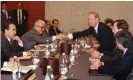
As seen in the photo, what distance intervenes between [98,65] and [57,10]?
620 cm

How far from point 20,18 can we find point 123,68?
246 inches

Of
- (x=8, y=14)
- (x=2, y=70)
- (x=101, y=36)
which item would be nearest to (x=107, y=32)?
(x=101, y=36)

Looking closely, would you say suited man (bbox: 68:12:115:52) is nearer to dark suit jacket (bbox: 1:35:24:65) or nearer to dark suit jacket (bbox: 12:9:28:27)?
dark suit jacket (bbox: 1:35:24:65)

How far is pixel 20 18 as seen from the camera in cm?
870

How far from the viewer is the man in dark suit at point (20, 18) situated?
8625 mm

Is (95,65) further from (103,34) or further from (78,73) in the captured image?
(103,34)

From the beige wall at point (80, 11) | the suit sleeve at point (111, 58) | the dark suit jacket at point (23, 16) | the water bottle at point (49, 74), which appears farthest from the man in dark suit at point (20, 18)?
the water bottle at point (49, 74)

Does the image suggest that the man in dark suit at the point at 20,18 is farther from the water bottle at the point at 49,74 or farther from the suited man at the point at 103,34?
the water bottle at the point at 49,74

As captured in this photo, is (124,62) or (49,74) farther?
(124,62)

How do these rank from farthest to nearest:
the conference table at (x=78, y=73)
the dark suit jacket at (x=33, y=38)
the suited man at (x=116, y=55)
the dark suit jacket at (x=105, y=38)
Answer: the dark suit jacket at (x=33, y=38)
the dark suit jacket at (x=105, y=38)
the suited man at (x=116, y=55)
the conference table at (x=78, y=73)

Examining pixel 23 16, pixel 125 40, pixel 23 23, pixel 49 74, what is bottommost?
pixel 23 23

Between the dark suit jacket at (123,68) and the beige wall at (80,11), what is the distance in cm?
598

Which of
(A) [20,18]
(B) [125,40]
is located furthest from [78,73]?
(A) [20,18]

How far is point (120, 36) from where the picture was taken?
294 centimetres
